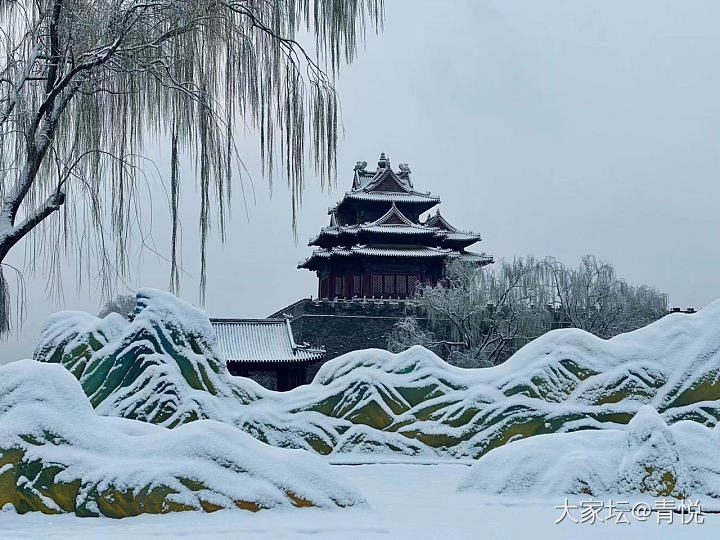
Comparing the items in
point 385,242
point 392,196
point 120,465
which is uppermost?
point 392,196

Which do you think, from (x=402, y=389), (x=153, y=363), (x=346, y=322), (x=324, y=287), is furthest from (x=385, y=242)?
(x=153, y=363)

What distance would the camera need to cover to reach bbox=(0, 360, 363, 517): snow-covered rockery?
3834mm

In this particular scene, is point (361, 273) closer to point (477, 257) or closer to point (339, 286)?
point (339, 286)

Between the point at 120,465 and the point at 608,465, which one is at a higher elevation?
the point at 120,465

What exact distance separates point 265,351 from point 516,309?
733 centimetres

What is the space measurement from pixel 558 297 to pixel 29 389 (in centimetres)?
2106

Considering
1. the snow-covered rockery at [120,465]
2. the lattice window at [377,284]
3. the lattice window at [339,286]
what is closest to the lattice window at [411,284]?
the lattice window at [377,284]

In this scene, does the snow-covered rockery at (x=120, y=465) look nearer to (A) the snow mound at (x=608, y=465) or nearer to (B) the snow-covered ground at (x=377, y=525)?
(B) the snow-covered ground at (x=377, y=525)

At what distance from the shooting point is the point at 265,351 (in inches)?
800

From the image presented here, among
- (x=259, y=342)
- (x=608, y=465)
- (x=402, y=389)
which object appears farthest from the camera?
(x=259, y=342)

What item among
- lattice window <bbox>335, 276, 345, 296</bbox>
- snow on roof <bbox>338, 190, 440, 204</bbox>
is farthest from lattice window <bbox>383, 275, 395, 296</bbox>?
snow on roof <bbox>338, 190, 440, 204</bbox>

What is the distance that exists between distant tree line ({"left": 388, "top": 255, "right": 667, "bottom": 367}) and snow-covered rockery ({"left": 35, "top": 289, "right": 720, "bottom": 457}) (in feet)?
47.4

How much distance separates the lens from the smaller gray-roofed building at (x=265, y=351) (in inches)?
778

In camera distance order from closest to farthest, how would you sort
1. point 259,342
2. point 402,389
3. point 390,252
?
point 402,389 → point 259,342 → point 390,252
